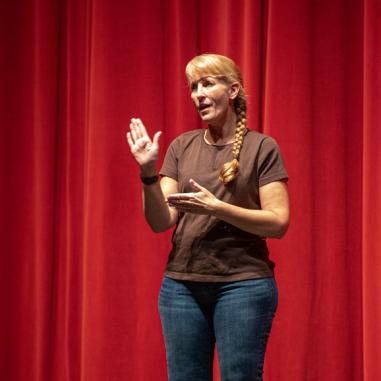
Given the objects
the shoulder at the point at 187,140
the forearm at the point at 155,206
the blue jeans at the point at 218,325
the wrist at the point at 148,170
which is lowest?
the blue jeans at the point at 218,325

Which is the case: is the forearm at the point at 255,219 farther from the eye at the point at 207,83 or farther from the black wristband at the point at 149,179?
the eye at the point at 207,83

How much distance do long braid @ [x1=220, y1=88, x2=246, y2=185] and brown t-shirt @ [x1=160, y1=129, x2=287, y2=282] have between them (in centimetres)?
2

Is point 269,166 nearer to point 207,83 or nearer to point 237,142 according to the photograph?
point 237,142

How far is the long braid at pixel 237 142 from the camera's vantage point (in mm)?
1559

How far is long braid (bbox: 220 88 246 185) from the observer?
1.56 metres

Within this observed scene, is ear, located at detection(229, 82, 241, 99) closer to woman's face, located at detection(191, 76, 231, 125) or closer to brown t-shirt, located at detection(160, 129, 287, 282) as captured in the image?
woman's face, located at detection(191, 76, 231, 125)

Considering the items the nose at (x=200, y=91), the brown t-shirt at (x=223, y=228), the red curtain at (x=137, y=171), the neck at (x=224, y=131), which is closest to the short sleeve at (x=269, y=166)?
the brown t-shirt at (x=223, y=228)

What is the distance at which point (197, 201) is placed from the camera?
1.46 m

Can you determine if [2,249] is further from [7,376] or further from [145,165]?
[145,165]

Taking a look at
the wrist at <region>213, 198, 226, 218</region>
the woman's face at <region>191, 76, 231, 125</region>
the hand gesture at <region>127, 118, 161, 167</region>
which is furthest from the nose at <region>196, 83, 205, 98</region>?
the wrist at <region>213, 198, 226, 218</region>

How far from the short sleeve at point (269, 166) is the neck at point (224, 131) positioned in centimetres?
11

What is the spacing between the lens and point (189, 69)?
1.69 m

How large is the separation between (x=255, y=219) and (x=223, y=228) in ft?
0.35

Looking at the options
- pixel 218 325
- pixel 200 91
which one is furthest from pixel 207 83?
pixel 218 325
